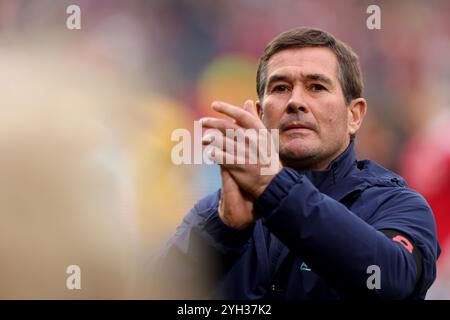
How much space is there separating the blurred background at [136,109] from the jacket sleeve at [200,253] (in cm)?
143

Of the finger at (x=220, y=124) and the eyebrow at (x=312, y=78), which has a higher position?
the eyebrow at (x=312, y=78)

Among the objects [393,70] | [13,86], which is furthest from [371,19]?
[13,86]

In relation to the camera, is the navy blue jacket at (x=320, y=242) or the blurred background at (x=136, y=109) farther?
the blurred background at (x=136, y=109)

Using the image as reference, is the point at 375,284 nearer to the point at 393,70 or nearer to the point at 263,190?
the point at 263,190

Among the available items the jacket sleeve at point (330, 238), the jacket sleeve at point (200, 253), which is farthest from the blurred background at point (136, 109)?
the jacket sleeve at point (330, 238)

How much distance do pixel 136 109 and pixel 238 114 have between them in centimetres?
226

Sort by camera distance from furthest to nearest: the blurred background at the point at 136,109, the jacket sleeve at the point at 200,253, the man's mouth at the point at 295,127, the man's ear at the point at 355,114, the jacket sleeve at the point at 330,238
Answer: the blurred background at the point at 136,109
the man's ear at the point at 355,114
the man's mouth at the point at 295,127
the jacket sleeve at the point at 200,253
the jacket sleeve at the point at 330,238

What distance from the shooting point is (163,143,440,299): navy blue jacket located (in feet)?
2.54

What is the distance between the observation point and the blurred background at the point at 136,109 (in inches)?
103

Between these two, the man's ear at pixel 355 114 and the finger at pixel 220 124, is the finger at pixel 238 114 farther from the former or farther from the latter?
the man's ear at pixel 355 114

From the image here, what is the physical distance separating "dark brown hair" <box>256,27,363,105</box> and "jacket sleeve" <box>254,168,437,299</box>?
47 cm

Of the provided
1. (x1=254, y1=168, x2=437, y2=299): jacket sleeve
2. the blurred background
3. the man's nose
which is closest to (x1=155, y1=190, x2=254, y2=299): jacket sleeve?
(x1=254, y1=168, x2=437, y2=299): jacket sleeve

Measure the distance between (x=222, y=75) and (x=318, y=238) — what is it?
244 centimetres

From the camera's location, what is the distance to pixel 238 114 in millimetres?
783
